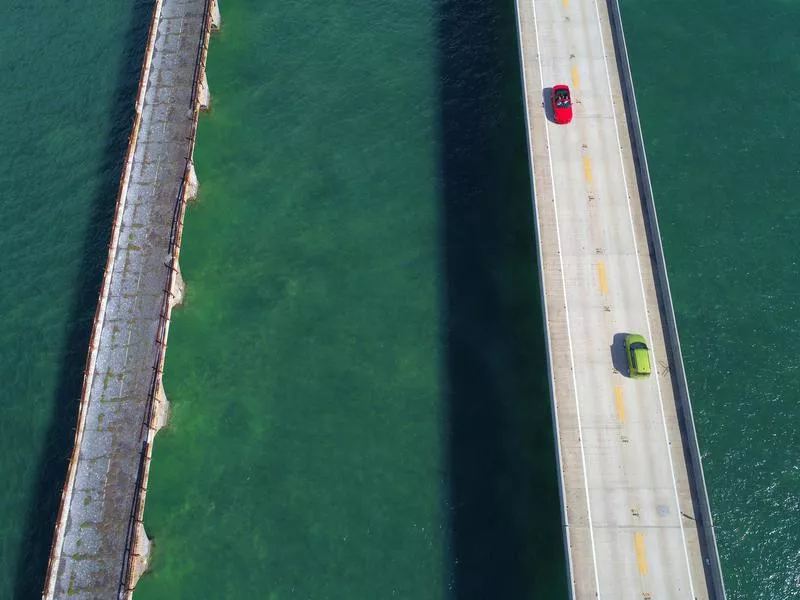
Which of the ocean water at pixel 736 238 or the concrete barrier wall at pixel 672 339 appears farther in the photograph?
the ocean water at pixel 736 238

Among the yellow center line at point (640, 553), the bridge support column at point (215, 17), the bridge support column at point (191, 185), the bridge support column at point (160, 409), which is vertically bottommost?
the yellow center line at point (640, 553)

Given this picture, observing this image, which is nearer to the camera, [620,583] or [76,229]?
[620,583]

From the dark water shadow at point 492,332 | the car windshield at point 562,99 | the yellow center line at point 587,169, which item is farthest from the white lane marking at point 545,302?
the dark water shadow at point 492,332

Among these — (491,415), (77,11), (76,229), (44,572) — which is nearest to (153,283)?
(76,229)

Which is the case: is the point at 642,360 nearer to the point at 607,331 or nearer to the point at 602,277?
the point at 607,331

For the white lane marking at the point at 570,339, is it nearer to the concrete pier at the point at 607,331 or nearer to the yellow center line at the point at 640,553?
the concrete pier at the point at 607,331

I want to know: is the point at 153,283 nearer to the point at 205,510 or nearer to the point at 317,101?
the point at 205,510

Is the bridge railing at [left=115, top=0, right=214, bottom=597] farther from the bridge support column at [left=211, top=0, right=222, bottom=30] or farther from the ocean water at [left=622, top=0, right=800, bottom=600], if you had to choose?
the ocean water at [left=622, top=0, right=800, bottom=600]
